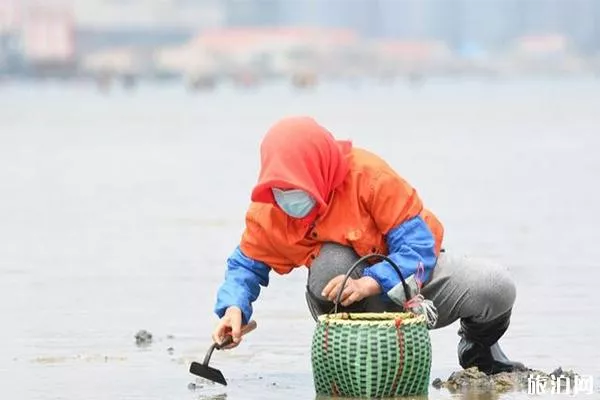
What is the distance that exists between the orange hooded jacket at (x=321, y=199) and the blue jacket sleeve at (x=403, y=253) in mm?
25

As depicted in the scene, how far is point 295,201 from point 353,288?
0.99 ft

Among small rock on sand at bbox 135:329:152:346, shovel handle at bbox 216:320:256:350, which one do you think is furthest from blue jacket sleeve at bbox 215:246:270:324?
small rock on sand at bbox 135:329:152:346

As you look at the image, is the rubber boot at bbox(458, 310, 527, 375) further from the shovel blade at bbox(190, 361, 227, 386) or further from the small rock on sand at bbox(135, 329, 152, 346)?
the small rock on sand at bbox(135, 329, 152, 346)

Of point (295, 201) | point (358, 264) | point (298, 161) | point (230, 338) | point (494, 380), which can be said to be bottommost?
point (494, 380)

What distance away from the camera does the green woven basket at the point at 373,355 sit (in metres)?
5.52

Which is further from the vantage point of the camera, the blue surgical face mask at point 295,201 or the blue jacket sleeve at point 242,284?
the blue jacket sleeve at point 242,284

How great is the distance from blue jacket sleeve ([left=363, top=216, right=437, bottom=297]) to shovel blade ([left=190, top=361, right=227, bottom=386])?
550 millimetres

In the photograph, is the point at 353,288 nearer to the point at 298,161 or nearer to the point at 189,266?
the point at 298,161

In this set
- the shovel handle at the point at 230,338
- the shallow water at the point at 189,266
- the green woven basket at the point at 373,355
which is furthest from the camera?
the shallow water at the point at 189,266

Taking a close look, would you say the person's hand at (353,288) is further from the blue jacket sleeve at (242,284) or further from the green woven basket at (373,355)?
the blue jacket sleeve at (242,284)

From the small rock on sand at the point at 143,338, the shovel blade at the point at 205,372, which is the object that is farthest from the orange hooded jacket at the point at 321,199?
the small rock on sand at the point at 143,338

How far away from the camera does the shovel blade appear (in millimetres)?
5784

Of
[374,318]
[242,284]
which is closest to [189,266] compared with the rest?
[242,284]

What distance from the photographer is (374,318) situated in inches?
226
